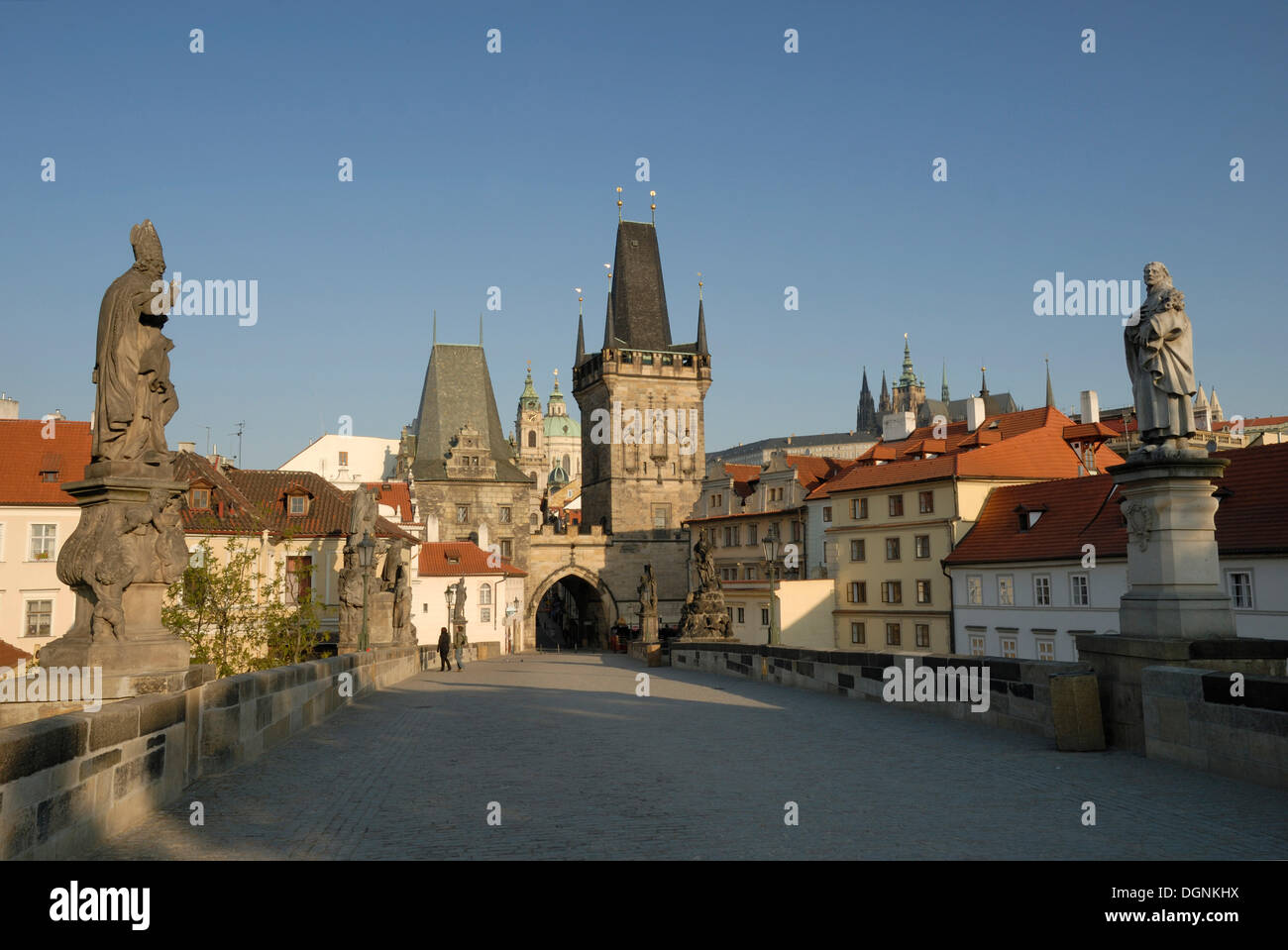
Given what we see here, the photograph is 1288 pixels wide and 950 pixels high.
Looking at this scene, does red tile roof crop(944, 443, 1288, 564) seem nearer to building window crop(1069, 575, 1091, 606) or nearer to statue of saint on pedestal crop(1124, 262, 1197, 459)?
building window crop(1069, 575, 1091, 606)

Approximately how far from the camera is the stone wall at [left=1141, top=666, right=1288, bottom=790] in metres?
7.09

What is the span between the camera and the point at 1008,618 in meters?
38.2

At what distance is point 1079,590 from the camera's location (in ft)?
114

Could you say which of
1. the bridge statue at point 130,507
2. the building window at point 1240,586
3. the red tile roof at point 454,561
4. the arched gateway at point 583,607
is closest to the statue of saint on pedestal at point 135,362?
the bridge statue at point 130,507

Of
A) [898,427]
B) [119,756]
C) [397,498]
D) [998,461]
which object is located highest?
[898,427]

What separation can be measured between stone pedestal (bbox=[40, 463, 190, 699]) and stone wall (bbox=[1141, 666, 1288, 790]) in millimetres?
7678

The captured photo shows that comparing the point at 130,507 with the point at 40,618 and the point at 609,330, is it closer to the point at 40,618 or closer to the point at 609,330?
the point at 40,618

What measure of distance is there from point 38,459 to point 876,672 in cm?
3626

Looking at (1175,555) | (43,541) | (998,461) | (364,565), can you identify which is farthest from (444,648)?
(998,461)

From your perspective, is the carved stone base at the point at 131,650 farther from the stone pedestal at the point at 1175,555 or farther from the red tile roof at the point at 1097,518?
the red tile roof at the point at 1097,518

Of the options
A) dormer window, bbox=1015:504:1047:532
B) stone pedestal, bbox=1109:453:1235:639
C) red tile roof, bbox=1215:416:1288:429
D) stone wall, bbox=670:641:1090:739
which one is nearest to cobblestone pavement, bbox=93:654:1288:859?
stone wall, bbox=670:641:1090:739

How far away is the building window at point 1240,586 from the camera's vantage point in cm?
2775

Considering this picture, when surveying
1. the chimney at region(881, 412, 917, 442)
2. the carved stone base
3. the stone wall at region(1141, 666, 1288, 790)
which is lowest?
the stone wall at region(1141, 666, 1288, 790)
